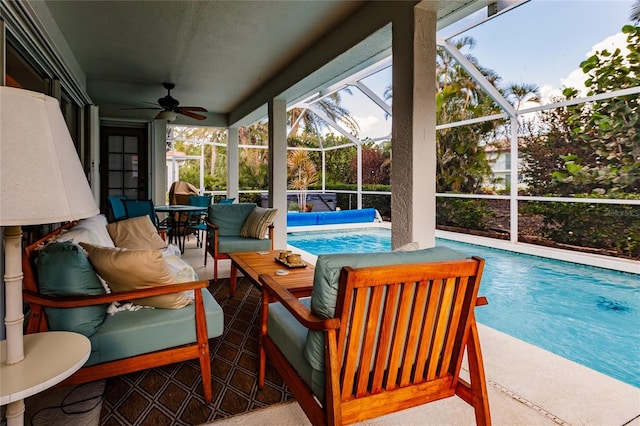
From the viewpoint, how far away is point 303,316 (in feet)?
4.42

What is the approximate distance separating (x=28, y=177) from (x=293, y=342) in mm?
1117

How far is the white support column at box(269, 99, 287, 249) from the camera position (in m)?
5.75

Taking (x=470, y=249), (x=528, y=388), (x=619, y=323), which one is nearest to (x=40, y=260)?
(x=528, y=388)

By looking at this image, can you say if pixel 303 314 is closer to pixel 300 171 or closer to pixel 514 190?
pixel 514 190

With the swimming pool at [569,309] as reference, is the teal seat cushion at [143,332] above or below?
above

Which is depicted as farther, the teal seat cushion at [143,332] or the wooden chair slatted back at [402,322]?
the teal seat cushion at [143,332]

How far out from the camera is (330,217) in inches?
360

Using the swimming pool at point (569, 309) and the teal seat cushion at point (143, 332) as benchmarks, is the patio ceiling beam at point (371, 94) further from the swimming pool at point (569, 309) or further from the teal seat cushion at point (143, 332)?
the teal seat cushion at point (143, 332)

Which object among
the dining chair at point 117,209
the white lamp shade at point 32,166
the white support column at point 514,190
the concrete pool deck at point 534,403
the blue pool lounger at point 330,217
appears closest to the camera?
the white lamp shade at point 32,166

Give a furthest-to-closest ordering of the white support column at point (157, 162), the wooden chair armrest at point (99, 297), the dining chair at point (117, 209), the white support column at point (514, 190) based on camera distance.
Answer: the white support column at point (157, 162)
the white support column at point (514, 190)
the dining chair at point (117, 209)
the wooden chair armrest at point (99, 297)

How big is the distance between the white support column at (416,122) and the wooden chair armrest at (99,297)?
1.72m

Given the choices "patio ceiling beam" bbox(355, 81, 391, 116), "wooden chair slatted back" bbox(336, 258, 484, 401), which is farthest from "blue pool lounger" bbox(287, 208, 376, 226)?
"wooden chair slatted back" bbox(336, 258, 484, 401)

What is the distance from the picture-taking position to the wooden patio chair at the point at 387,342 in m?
1.28

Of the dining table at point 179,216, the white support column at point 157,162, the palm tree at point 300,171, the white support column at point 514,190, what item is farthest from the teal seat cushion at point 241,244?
the palm tree at point 300,171
